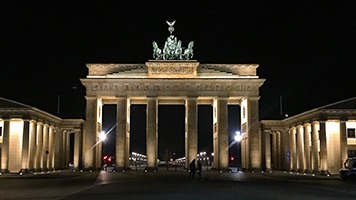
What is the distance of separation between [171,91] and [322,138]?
2282 centimetres

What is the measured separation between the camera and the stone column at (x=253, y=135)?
230ft

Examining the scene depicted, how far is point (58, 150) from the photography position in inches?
3056

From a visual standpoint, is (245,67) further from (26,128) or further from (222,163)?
(26,128)

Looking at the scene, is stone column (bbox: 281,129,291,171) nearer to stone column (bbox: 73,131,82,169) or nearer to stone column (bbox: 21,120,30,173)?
stone column (bbox: 73,131,82,169)

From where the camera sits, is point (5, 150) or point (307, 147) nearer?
point (5, 150)

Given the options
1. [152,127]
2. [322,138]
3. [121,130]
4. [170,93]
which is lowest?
[322,138]

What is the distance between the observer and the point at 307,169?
6644cm

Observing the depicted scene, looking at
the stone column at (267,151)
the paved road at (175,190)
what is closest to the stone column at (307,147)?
the stone column at (267,151)

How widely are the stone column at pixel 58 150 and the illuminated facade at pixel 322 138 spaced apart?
33.1 metres

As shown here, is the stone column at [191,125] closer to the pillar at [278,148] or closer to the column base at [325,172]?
the pillar at [278,148]

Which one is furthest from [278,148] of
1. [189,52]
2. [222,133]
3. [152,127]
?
[189,52]

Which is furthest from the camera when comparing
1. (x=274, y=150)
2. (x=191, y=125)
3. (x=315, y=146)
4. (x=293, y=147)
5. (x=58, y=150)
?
(x=274, y=150)

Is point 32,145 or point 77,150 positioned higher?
point 32,145

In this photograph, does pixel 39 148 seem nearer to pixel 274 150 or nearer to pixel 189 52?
pixel 189 52
